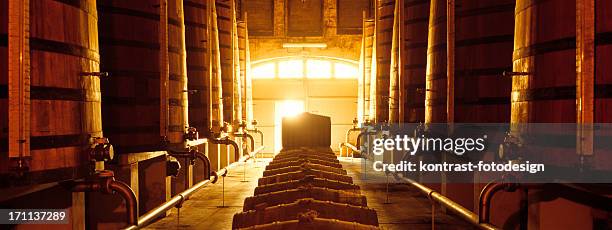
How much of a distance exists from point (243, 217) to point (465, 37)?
4.10 metres

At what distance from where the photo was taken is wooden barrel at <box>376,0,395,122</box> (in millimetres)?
13594

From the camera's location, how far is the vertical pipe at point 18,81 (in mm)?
3574

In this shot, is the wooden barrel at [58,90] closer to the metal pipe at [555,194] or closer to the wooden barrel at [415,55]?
the metal pipe at [555,194]

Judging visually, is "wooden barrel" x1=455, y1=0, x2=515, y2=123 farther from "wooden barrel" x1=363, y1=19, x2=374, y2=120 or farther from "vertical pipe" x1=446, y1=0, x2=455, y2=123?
"wooden barrel" x1=363, y1=19, x2=374, y2=120

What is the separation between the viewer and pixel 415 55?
32.1 feet

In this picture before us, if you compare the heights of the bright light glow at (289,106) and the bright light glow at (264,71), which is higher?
the bright light glow at (264,71)

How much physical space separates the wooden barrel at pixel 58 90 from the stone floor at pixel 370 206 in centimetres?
226

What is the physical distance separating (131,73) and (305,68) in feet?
54.9

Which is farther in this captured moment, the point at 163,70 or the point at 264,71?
the point at 264,71

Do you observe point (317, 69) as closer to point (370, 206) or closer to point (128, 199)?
point (370, 206)

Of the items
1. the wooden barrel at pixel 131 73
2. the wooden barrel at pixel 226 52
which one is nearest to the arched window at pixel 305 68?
the wooden barrel at pixel 226 52

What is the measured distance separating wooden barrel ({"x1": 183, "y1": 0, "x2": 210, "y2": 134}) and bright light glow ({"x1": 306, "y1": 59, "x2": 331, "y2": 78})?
13.2 m

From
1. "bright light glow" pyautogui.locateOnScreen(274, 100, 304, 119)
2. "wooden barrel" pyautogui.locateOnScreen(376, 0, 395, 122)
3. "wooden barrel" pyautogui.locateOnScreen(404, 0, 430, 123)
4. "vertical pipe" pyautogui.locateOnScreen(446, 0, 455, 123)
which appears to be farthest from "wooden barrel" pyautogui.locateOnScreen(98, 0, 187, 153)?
"bright light glow" pyautogui.locateOnScreen(274, 100, 304, 119)

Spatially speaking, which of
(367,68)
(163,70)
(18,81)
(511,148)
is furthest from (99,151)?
(367,68)
